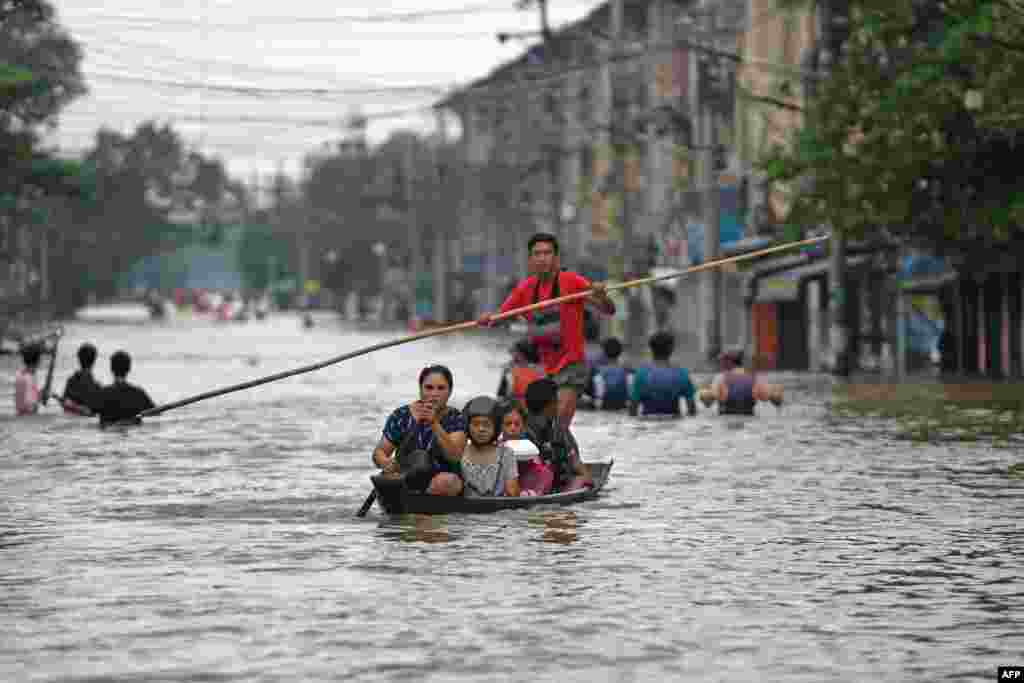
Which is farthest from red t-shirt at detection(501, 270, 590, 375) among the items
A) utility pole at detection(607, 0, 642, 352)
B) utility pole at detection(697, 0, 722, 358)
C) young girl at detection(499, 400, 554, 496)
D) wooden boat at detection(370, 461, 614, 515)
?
utility pole at detection(697, 0, 722, 358)

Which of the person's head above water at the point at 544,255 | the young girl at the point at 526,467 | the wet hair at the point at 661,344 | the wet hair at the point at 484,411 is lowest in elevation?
the young girl at the point at 526,467

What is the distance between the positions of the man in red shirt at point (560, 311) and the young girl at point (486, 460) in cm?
163

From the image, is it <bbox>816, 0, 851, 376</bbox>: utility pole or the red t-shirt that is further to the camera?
<bbox>816, 0, 851, 376</bbox>: utility pole

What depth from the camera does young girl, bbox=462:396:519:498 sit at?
18859 millimetres

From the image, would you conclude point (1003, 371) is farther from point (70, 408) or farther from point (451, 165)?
point (451, 165)

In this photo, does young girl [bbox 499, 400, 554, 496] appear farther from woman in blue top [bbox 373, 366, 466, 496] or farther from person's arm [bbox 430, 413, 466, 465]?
person's arm [bbox 430, 413, 466, 465]

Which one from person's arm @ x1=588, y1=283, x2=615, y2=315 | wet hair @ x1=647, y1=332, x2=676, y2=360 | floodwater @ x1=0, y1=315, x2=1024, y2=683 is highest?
person's arm @ x1=588, y1=283, x2=615, y2=315

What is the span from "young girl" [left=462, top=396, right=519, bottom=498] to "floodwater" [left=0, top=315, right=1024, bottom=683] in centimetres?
38

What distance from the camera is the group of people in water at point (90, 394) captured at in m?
31.1

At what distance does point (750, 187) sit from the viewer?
2977 inches

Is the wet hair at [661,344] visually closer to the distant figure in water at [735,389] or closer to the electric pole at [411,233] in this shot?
the distant figure in water at [735,389]

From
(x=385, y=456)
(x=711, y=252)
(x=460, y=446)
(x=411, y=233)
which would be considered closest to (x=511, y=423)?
(x=460, y=446)

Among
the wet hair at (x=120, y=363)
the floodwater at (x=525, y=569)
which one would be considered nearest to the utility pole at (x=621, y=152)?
the wet hair at (x=120, y=363)

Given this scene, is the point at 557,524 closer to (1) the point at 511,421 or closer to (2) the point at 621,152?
(1) the point at 511,421
